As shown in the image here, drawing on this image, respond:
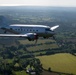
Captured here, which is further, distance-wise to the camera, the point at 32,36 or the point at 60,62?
the point at 60,62

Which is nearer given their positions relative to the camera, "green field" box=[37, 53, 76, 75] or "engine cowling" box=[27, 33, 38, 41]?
"engine cowling" box=[27, 33, 38, 41]

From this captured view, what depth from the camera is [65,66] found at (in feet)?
336

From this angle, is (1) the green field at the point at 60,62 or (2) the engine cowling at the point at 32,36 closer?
(2) the engine cowling at the point at 32,36

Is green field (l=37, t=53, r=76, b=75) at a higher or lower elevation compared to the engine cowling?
lower

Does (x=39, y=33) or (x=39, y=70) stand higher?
(x=39, y=33)

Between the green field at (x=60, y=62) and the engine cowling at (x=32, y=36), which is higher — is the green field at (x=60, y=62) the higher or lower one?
the lower one

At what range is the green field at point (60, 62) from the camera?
98.8 meters

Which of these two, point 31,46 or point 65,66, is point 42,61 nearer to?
point 65,66

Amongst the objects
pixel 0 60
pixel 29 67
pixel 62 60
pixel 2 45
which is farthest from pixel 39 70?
pixel 2 45

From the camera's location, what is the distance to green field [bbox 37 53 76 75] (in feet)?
324

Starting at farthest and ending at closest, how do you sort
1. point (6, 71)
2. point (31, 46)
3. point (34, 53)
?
1. point (31, 46)
2. point (34, 53)
3. point (6, 71)

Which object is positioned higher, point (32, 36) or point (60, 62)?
point (32, 36)

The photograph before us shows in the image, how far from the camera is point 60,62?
109 m

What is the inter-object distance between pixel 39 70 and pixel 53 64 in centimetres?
1016
